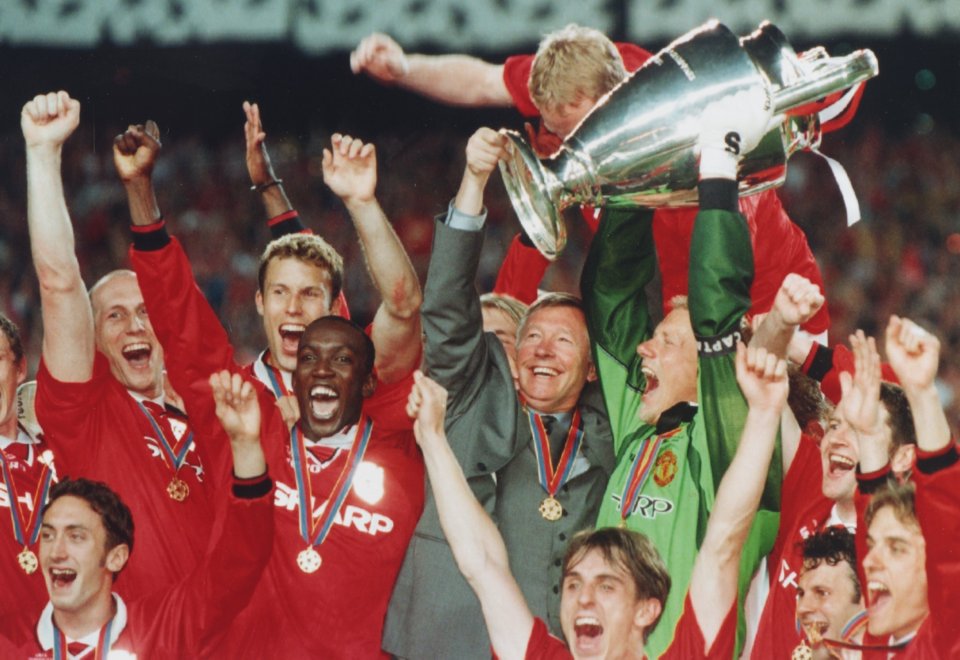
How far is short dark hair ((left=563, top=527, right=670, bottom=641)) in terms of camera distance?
3.14 m

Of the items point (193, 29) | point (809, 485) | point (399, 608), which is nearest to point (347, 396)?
point (399, 608)

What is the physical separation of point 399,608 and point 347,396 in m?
0.47

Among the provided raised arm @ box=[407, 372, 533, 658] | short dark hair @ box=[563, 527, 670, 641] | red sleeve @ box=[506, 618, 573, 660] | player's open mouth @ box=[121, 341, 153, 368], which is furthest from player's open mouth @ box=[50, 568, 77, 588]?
short dark hair @ box=[563, 527, 670, 641]

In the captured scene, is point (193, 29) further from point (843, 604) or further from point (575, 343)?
point (843, 604)

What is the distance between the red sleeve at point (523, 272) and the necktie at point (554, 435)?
2.40 ft

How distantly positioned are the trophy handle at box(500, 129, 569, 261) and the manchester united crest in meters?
0.49

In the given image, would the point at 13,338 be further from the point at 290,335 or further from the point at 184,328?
the point at 290,335

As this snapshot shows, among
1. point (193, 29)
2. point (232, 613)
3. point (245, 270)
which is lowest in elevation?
point (232, 613)

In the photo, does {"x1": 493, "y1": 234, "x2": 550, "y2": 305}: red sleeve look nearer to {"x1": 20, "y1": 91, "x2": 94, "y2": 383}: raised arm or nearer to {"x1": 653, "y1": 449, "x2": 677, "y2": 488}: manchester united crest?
{"x1": 653, "y1": 449, "x2": 677, "y2": 488}: manchester united crest

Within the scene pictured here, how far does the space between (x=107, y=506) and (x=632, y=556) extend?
1.14 m

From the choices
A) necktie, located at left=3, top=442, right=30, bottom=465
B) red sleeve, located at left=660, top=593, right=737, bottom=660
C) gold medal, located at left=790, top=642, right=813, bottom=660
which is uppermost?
necktie, located at left=3, top=442, right=30, bottom=465

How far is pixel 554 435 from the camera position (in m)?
3.58

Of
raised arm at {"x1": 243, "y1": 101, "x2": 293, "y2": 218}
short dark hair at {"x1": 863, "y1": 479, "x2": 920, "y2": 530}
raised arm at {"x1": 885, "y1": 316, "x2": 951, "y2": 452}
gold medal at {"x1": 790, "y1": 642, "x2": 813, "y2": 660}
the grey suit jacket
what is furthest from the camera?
→ raised arm at {"x1": 243, "y1": 101, "x2": 293, "y2": 218}

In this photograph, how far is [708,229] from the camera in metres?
3.16
